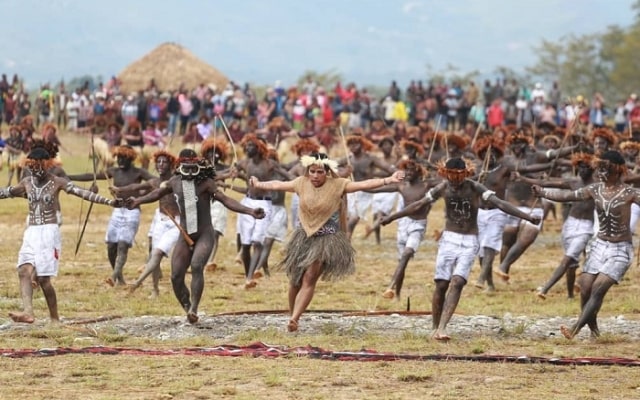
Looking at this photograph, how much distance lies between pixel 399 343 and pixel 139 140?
1525 cm

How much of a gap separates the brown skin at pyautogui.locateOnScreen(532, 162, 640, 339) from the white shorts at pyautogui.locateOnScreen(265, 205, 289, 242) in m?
6.42

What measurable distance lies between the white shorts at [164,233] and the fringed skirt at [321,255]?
9.23ft

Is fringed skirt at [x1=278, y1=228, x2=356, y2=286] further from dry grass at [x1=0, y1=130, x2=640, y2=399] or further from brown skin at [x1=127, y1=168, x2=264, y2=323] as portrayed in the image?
dry grass at [x1=0, y1=130, x2=640, y2=399]

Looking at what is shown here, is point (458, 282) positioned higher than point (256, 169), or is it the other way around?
point (256, 169)

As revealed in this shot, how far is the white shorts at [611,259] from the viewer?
15875 millimetres

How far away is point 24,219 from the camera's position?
30.2m

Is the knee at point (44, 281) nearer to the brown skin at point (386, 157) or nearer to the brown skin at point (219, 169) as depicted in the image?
the brown skin at point (219, 169)

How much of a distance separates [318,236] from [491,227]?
218 inches

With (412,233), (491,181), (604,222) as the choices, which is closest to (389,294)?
(412,233)

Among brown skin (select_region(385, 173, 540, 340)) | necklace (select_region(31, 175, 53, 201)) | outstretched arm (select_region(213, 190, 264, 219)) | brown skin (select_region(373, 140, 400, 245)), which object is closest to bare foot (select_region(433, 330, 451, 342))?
brown skin (select_region(385, 173, 540, 340))

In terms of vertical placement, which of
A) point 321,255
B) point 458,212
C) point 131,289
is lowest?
point 131,289

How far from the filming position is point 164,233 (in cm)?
1942

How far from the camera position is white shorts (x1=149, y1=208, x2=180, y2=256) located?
62.9ft

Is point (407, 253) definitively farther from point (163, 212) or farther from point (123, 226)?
point (123, 226)
